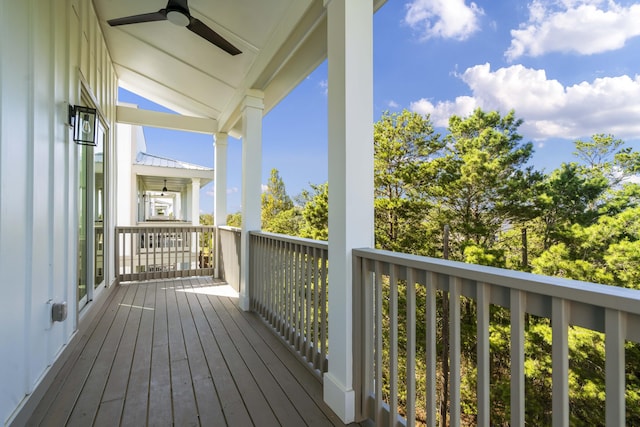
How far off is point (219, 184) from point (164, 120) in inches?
52.8

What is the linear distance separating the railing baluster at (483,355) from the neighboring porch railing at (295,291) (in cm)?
110

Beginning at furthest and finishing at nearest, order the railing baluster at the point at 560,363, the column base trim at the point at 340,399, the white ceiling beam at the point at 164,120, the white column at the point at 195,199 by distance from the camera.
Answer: the white column at the point at 195,199
the white ceiling beam at the point at 164,120
the column base trim at the point at 340,399
the railing baluster at the point at 560,363

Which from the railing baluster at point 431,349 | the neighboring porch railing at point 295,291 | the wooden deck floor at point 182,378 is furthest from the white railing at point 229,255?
the railing baluster at point 431,349

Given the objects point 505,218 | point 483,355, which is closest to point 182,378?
point 483,355

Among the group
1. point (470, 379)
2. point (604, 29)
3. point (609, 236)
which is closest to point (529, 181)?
point (609, 236)

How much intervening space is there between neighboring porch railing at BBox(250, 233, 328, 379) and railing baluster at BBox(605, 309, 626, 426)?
4.77 ft

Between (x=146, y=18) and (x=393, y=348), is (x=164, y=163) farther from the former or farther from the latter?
(x=393, y=348)

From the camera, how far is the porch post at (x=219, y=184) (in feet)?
18.1

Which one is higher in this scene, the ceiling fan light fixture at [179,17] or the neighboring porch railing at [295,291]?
the ceiling fan light fixture at [179,17]

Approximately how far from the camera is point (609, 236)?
1070cm

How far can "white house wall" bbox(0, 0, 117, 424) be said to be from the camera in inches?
59.9

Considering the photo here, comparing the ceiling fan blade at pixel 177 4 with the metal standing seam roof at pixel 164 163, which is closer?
the ceiling fan blade at pixel 177 4

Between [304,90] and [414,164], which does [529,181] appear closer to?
[414,164]

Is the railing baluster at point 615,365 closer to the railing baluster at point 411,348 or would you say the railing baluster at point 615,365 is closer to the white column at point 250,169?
the railing baluster at point 411,348
